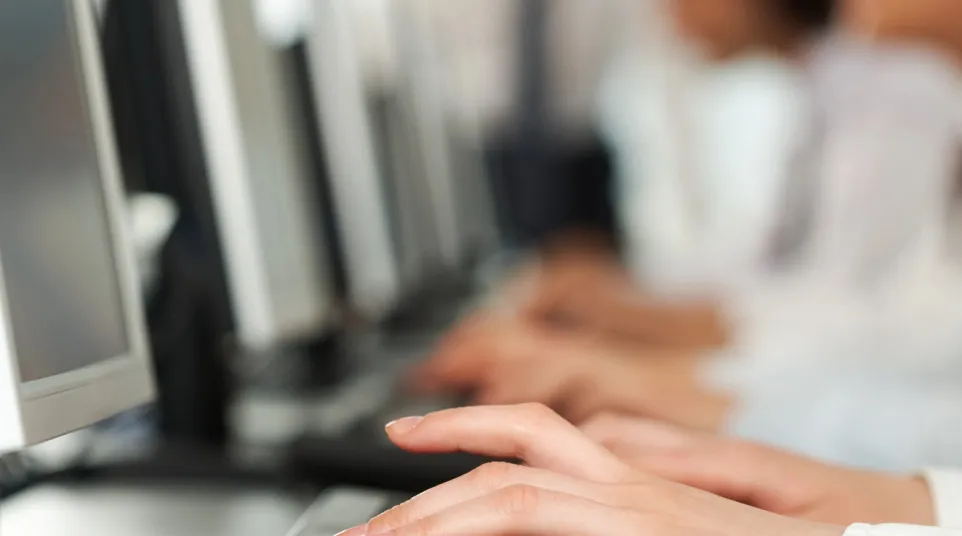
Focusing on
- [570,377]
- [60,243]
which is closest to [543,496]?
[60,243]

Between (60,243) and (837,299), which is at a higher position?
(60,243)

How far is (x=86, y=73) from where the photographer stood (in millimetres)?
412

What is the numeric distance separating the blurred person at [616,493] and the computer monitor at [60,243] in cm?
13

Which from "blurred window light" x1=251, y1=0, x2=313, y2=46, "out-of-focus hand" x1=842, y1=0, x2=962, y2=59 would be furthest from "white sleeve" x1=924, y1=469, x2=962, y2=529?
"out-of-focus hand" x1=842, y1=0, x2=962, y2=59

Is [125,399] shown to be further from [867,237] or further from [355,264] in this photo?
[867,237]

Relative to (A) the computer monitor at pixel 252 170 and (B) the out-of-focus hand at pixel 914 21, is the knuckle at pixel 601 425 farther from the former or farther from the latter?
(B) the out-of-focus hand at pixel 914 21

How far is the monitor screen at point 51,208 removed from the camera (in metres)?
0.35

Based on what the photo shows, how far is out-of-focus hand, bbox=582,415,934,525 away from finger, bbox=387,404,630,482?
46mm

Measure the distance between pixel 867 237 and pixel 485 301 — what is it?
418 millimetres

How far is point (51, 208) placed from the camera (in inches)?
14.9

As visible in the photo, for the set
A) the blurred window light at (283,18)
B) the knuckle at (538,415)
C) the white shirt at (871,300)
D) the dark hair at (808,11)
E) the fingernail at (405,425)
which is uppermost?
the blurred window light at (283,18)

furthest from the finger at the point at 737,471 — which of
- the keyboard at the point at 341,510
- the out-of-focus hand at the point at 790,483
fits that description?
the keyboard at the point at 341,510

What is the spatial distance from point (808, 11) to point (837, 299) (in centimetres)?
37

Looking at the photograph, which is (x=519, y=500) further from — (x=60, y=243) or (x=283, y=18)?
(x=283, y=18)
